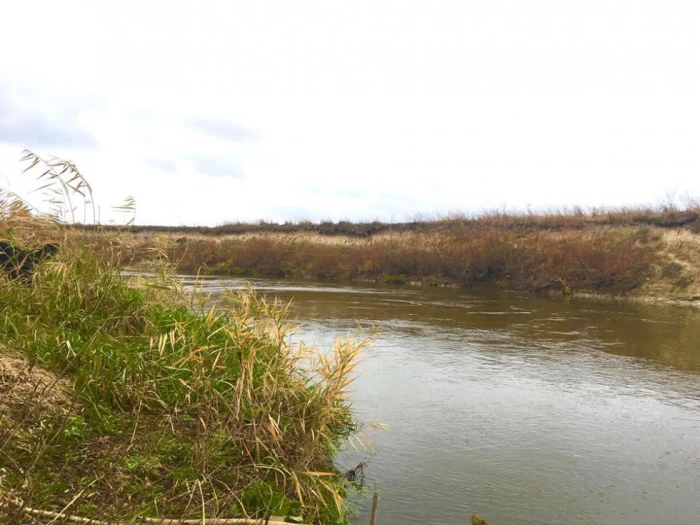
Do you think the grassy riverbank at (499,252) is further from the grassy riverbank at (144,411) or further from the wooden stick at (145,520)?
the wooden stick at (145,520)

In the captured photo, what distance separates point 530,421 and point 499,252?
60.8 ft

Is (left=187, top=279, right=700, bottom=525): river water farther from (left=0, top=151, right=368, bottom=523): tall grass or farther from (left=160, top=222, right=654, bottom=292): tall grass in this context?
(left=160, top=222, right=654, bottom=292): tall grass

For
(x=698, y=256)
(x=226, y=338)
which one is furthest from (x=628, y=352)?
(x=698, y=256)

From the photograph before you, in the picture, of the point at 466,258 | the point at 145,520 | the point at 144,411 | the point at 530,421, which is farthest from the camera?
the point at 466,258

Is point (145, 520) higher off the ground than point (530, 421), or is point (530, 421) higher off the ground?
point (145, 520)

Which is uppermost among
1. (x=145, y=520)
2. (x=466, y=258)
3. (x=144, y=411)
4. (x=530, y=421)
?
(x=466, y=258)

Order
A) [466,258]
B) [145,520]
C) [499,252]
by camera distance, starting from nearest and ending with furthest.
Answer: [145,520] → [499,252] → [466,258]

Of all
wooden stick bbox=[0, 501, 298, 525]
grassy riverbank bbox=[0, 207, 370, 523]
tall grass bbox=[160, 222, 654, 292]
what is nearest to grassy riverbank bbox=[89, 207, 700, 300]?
tall grass bbox=[160, 222, 654, 292]

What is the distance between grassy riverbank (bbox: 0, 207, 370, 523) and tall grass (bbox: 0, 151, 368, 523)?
12 mm

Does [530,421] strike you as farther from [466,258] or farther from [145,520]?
[466,258]

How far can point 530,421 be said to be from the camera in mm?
5984

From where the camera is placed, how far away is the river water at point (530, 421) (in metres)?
4.20

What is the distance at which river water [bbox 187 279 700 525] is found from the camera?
420cm

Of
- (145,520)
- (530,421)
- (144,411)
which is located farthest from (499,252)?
(145,520)
